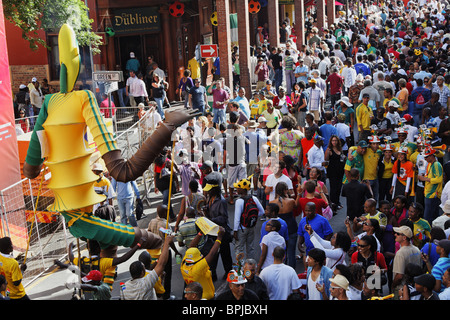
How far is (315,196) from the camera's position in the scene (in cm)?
1035

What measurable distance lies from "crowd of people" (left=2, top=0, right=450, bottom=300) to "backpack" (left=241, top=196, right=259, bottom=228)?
2cm

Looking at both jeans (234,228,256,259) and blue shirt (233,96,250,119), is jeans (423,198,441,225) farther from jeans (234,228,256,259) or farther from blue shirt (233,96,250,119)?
blue shirt (233,96,250,119)

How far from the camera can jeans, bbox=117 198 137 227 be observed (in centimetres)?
1218

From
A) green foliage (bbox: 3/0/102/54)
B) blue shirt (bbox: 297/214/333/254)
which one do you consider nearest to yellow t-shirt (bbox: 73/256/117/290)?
blue shirt (bbox: 297/214/333/254)

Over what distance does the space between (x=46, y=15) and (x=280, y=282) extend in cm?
1540

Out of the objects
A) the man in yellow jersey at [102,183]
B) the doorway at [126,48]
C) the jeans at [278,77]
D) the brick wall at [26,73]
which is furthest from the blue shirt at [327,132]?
the brick wall at [26,73]

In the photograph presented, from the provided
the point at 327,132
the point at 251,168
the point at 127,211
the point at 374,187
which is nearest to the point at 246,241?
the point at 127,211

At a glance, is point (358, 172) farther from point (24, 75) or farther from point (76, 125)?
point (24, 75)

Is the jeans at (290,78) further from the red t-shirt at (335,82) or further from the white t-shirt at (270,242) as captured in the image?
the white t-shirt at (270,242)

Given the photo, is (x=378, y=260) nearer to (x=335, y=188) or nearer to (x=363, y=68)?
(x=335, y=188)

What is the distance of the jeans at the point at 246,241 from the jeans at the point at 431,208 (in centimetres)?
331

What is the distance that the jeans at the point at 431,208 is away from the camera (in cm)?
1130

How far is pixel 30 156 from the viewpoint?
6328 mm

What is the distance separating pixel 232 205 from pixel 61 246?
3.86 m
